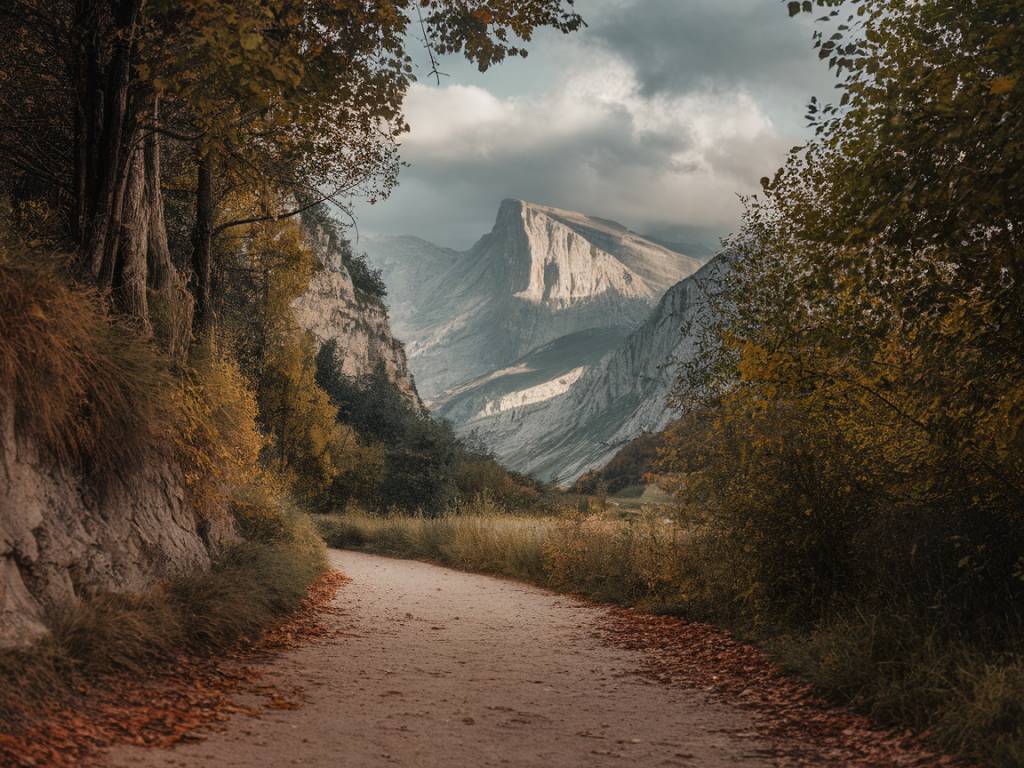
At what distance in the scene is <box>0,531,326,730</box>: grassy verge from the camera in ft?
16.8

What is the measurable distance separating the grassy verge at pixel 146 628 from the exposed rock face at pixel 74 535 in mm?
209

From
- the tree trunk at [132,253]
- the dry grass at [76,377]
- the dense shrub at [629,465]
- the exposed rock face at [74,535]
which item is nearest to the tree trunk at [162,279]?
the tree trunk at [132,253]

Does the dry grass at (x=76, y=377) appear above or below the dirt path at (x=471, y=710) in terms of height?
above

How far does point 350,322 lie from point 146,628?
6869 centimetres

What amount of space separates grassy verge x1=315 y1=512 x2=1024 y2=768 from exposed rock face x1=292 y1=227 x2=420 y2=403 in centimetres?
4676

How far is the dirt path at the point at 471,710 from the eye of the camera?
5262 millimetres

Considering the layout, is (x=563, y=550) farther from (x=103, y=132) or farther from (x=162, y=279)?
(x=103, y=132)

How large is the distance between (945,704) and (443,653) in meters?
5.21

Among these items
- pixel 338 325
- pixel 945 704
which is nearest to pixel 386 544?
pixel 945 704

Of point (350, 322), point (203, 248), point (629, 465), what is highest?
point (350, 322)

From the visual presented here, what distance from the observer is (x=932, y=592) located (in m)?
7.38

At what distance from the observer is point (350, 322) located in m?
73.9

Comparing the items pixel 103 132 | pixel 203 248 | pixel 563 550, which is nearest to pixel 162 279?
pixel 103 132

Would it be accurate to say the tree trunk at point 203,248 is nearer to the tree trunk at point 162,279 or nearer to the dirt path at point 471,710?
the tree trunk at point 162,279
